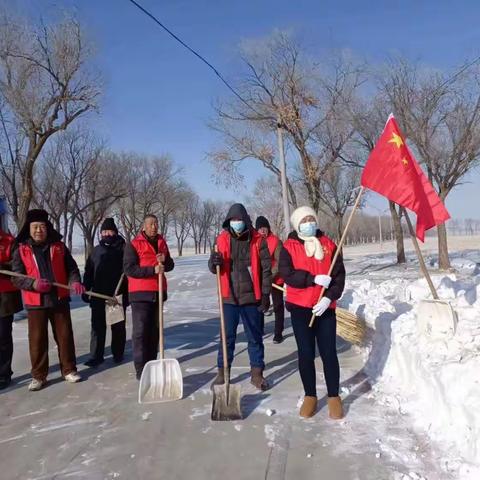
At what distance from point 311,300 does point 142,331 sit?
2.11 metres

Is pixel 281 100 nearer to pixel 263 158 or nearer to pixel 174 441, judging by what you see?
pixel 263 158

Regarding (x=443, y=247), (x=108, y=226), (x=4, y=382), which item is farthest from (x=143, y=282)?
(x=443, y=247)

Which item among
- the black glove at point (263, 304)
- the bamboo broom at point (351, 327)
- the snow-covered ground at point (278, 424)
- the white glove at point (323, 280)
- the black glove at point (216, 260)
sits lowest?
the snow-covered ground at point (278, 424)

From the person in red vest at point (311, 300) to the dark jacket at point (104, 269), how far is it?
9.58 feet

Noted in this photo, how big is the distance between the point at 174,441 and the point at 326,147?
18.3 meters

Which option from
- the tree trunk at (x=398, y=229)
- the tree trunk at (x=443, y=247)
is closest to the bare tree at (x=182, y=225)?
the tree trunk at (x=398, y=229)

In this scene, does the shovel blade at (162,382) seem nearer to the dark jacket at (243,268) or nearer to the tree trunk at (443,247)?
the dark jacket at (243,268)

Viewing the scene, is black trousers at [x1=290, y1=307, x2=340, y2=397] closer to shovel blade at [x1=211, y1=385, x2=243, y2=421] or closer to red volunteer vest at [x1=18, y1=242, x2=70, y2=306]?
shovel blade at [x1=211, y1=385, x2=243, y2=421]

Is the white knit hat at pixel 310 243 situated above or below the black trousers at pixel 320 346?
above

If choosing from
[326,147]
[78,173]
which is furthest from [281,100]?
[78,173]

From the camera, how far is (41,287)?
5.18 meters

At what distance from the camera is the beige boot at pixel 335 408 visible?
13.6ft

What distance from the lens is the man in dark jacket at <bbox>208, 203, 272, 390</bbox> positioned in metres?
5.11

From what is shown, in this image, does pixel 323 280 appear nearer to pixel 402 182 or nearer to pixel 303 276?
pixel 303 276
